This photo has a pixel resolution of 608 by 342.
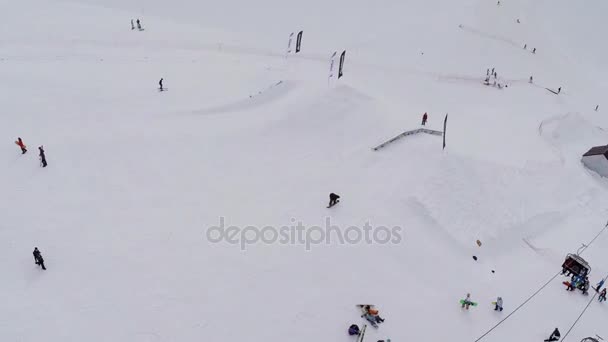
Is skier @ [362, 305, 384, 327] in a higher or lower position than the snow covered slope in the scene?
lower

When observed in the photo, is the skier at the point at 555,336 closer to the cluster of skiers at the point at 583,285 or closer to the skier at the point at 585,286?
the cluster of skiers at the point at 583,285

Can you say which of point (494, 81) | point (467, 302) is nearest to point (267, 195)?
point (467, 302)

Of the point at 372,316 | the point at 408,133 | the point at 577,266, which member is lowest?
the point at 372,316

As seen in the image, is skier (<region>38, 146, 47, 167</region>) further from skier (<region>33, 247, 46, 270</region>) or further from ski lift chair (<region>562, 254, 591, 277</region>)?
ski lift chair (<region>562, 254, 591, 277</region>)

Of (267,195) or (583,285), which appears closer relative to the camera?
(583,285)

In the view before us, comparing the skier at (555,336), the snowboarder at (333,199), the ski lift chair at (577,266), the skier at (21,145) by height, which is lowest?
the skier at (555,336)

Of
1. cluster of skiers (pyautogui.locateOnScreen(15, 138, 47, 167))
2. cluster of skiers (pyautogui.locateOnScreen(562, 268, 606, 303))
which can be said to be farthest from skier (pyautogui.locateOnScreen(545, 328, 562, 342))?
cluster of skiers (pyautogui.locateOnScreen(15, 138, 47, 167))

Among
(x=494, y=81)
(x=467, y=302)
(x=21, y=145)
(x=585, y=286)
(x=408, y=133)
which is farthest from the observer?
(x=494, y=81)

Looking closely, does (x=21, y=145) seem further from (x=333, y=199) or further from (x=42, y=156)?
(x=333, y=199)

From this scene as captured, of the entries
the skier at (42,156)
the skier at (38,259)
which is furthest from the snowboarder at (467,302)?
the skier at (42,156)
